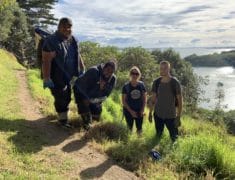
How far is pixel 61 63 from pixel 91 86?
2.71 feet

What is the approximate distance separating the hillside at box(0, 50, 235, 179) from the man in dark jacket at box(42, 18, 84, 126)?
573 mm

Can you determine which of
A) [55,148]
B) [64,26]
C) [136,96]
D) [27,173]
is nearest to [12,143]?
[55,148]

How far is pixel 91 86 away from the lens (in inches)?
337

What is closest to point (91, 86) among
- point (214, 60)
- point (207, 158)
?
point (207, 158)

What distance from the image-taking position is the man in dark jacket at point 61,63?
310 inches

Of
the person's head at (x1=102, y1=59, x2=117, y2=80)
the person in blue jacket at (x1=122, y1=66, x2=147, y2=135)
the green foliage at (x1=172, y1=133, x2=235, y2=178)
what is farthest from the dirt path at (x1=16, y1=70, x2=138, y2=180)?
the person in blue jacket at (x1=122, y1=66, x2=147, y2=135)

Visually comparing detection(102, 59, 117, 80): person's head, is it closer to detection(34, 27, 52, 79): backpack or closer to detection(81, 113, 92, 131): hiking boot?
detection(81, 113, 92, 131): hiking boot

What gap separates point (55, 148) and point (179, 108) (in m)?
2.63

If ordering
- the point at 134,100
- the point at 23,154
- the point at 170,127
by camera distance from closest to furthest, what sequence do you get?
the point at 23,154 < the point at 170,127 < the point at 134,100

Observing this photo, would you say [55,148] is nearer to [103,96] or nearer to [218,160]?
[103,96]

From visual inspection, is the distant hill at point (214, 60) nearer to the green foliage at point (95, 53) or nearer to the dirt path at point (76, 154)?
the green foliage at point (95, 53)

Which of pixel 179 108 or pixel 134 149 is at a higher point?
pixel 179 108

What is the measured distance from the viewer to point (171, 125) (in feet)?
27.9

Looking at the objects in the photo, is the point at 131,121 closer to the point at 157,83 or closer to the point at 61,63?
the point at 157,83
